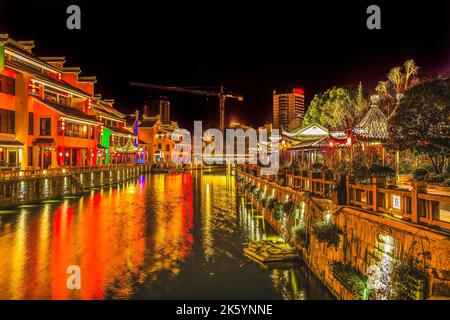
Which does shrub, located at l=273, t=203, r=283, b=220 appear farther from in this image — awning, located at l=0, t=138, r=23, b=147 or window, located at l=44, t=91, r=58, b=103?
window, located at l=44, t=91, r=58, b=103

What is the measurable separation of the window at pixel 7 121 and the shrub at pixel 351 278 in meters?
32.1

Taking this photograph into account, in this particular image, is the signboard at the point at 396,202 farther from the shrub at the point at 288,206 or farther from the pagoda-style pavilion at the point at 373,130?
the pagoda-style pavilion at the point at 373,130

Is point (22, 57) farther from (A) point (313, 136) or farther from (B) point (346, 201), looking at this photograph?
(B) point (346, 201)

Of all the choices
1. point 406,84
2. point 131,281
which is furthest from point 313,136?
point 131,281

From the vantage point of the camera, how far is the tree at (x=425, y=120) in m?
19.3

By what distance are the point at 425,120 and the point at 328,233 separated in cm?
1044

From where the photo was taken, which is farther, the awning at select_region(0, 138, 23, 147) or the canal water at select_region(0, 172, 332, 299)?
the awning at select_region(0, 138, 23, 147)

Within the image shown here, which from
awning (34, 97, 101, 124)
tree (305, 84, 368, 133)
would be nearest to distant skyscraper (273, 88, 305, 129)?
tree (305, 84, 368, 133)

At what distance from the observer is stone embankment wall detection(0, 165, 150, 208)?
28938 millimetres

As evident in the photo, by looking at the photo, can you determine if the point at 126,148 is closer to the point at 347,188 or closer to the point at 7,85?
the point at 7,85

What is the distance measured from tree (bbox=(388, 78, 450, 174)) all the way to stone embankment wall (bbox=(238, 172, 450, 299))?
7.69 meters

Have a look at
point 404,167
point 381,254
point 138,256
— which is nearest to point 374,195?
point 381,254

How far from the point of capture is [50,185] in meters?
35.6
